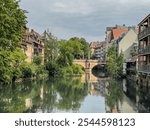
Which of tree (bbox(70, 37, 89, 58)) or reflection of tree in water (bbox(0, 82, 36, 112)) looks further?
reflection of tree in water (bbox(0, 82, 36, 112))

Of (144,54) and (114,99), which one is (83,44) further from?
(144,54)

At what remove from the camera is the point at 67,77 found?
26.3 m

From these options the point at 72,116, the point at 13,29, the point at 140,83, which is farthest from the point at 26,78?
the point at 72,116

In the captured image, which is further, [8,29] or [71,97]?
[71,97]

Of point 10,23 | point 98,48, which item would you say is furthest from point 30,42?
point 98,48

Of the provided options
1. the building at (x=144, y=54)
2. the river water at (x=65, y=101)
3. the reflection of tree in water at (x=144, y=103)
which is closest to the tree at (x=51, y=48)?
the river water at (x=65, y=101)

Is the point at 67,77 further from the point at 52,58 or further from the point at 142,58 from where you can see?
the point at 142,58

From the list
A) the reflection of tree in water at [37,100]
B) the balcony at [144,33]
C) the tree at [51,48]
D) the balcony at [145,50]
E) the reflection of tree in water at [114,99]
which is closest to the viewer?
the reflection of tree in water at [37,100]

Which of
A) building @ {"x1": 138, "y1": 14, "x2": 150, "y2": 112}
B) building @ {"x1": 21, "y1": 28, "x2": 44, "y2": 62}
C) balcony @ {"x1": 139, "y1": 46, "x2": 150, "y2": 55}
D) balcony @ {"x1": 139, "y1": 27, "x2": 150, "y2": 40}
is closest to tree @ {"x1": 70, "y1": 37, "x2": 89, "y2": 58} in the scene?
building @ {"x1": 21, "y1": 28, "x2": 44, "y2": 62}

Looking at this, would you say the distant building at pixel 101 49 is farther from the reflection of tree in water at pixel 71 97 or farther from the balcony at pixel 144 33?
the balcony at pixel 144 33

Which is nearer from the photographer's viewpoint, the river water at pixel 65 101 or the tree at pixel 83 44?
the tree at pixel 83 44

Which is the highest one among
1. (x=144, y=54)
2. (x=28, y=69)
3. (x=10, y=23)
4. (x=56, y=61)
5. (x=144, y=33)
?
(x=144, y=33)

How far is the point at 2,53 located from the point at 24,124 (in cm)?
1023

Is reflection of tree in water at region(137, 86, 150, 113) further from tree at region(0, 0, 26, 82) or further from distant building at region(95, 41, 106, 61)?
tree at region(0, 0, 26, 82)
